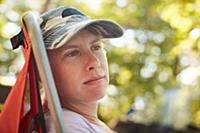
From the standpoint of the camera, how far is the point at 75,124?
137 cm

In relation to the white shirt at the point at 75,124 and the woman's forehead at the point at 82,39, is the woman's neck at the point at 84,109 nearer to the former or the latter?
the white shirt at the point at 75,124

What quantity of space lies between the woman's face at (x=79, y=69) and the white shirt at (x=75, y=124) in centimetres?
6

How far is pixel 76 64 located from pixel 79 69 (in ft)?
0.06

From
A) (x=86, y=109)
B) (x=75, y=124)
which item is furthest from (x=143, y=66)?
(x=75, y=124)

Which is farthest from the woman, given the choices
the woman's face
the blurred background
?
the blurred background

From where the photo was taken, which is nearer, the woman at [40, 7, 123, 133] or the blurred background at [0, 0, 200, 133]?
the woman at [40, 7, 123, 133]

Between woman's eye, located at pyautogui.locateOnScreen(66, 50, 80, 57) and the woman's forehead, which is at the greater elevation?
the woman's forehead

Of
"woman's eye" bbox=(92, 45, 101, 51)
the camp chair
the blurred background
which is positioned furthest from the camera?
the blurred background

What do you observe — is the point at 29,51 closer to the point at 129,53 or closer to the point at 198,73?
the point at 198,73

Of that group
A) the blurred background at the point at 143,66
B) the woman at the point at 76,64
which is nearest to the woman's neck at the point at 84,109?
the woman at the point at 76,64

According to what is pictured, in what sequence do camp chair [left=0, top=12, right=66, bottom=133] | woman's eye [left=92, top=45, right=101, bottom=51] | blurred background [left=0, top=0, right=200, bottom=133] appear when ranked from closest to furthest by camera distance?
1. camp chair [left=0, top=12, right=66, bottom=133]
2. woman's eye [left=92, top=45, right=101, bottom=51]
3. blurred background [left=0, top=0, right=200, bottom=133]

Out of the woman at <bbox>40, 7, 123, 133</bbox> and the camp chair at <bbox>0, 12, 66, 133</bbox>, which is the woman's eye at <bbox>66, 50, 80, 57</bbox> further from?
the camp chair at <bbox>0, 12, 66, 133</bbox>

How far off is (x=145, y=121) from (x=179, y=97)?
146cm

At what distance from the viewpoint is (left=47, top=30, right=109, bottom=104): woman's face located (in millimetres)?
1395
